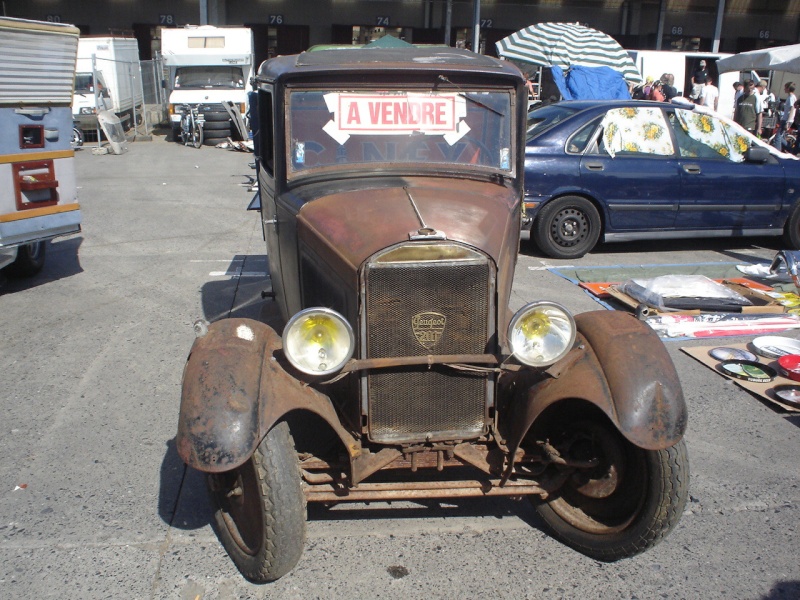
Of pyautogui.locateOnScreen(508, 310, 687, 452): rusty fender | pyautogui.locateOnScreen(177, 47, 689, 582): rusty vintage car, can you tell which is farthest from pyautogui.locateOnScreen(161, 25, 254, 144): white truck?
pyautogui.locateOnScreen(508, 310, 687, 452): rusty fender

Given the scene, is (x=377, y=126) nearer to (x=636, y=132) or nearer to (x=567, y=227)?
(x=567, y=227)

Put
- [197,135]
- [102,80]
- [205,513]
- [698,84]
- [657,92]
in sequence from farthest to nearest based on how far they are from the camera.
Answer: [197,135], [102,80], [698,84], [657,92], [205,513]

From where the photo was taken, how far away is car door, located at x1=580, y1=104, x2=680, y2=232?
7.88 m

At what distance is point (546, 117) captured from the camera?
27.3ft

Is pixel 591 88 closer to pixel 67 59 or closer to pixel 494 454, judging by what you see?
pixel 67 59

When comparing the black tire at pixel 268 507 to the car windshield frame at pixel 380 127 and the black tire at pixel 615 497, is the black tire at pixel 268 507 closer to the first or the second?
the black tire at pixel 615 497

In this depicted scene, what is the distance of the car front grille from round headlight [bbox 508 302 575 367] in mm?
131

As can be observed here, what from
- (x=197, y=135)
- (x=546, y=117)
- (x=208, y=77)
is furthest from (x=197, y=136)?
(x=546, y=117)

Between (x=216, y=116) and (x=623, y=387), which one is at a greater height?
(x=216, y=116)

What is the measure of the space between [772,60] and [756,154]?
675cm

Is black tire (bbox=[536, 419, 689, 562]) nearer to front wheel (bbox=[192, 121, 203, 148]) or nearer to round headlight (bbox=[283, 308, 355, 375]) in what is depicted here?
round headlight (bbox=[283, 308, 355, 375])

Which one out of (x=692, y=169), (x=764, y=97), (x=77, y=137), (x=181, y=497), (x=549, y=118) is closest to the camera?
(x=181, y=497)

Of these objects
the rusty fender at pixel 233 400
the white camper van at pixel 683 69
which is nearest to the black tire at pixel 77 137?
the white camper van at pixel 683 69

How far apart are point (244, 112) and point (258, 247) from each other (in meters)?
11.7
